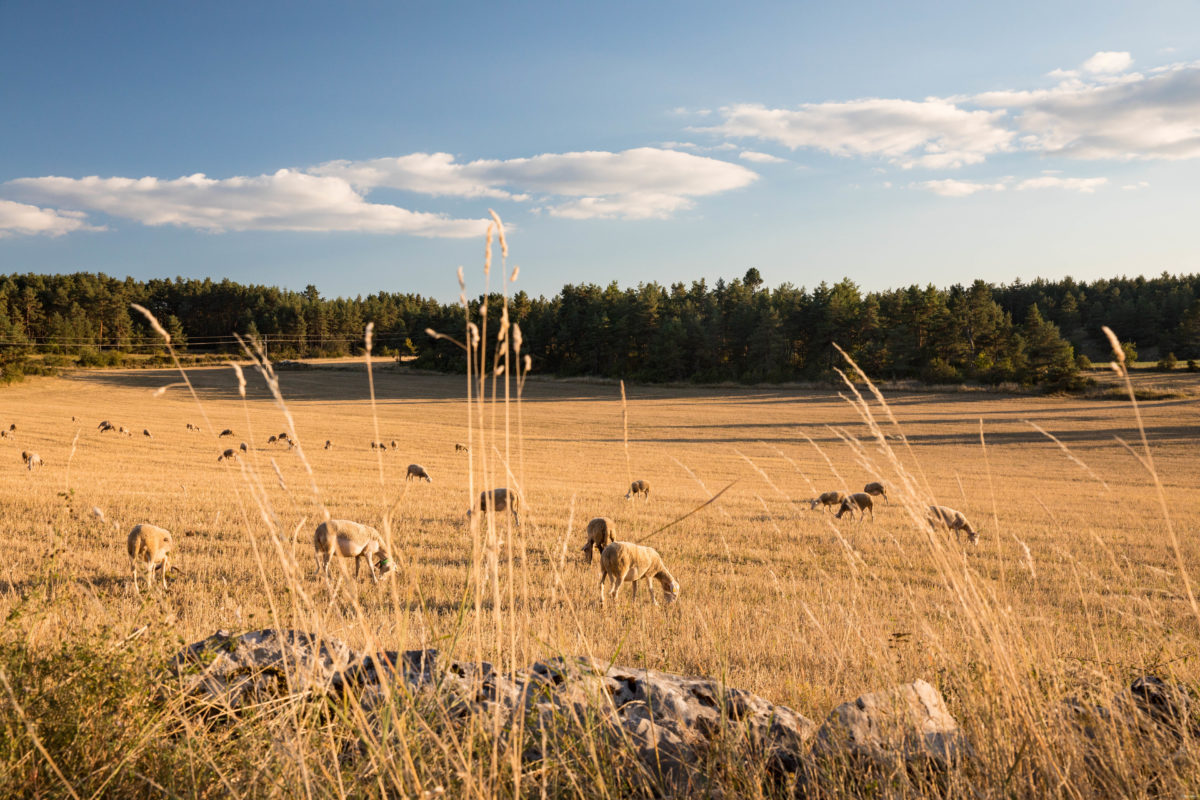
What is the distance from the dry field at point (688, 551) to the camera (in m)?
3.24

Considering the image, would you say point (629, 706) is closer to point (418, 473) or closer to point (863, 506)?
point (863, 506)

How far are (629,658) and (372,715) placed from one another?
10.3 feet

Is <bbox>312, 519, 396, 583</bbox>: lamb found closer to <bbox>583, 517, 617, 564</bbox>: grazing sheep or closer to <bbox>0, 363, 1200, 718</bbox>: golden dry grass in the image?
<bbox>0, 363, 1200, 718</bbox>: golden dry grass

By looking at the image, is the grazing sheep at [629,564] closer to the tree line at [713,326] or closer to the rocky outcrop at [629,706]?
the rocky outcrop at [629,706]

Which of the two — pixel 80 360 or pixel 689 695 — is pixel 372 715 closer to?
pixel 689 695

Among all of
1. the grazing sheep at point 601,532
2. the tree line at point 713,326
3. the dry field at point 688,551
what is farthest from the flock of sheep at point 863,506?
the tree line at point 713,326

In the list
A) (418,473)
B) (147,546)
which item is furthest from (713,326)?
(147,546)

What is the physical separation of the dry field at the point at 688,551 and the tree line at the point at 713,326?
26.0m

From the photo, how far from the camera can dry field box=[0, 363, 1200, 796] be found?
3.24m

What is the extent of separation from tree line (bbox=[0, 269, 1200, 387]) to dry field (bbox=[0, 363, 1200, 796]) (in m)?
26.0

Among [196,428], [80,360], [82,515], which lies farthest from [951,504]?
[80,360]

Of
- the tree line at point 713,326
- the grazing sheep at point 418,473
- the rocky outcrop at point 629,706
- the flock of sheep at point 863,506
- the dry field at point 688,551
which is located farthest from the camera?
the tree line at point 713,326

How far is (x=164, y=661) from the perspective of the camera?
9.88 ft

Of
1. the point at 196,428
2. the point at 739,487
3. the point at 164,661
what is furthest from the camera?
the point at 196,428
